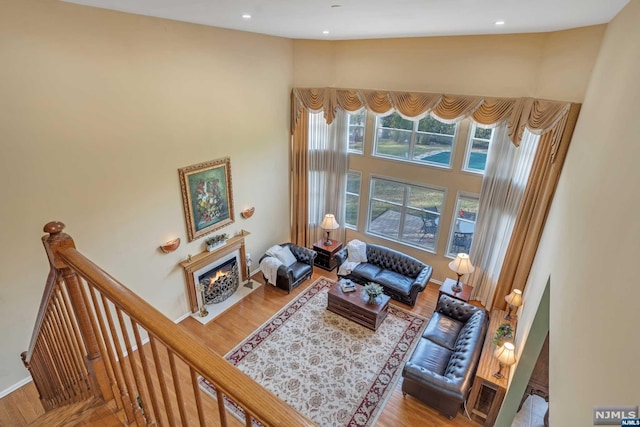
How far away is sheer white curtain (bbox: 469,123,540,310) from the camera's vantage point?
563 cm

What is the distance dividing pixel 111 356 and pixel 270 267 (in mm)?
5096

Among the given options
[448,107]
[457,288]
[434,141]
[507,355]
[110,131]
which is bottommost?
[457,288]

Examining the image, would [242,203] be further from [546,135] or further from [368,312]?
[546,135]

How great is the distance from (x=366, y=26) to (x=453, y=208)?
3851 mm

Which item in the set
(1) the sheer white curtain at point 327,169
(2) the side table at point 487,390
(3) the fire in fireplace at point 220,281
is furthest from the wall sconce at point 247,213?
(2) the side table at point 487,390

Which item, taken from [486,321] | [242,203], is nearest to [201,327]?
[242,203]

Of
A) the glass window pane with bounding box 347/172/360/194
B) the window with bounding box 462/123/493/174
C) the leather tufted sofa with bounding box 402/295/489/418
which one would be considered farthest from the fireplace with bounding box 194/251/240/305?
the window with bounding box 462/123/493/174

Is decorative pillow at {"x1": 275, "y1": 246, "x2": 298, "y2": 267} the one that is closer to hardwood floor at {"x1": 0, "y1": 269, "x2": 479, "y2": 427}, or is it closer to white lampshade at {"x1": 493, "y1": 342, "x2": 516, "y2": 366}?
hardwood floor at {"x1": 0, "y1": 269, "x2": 479, "y2": 427}

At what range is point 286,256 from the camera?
7.30 metres

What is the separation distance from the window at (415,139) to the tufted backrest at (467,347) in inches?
117

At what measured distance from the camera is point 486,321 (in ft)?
17.8

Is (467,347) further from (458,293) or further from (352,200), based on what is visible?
(352,200)

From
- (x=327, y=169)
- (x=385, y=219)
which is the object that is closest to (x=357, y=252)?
(x=385, y=219)

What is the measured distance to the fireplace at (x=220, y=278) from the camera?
245 inches
